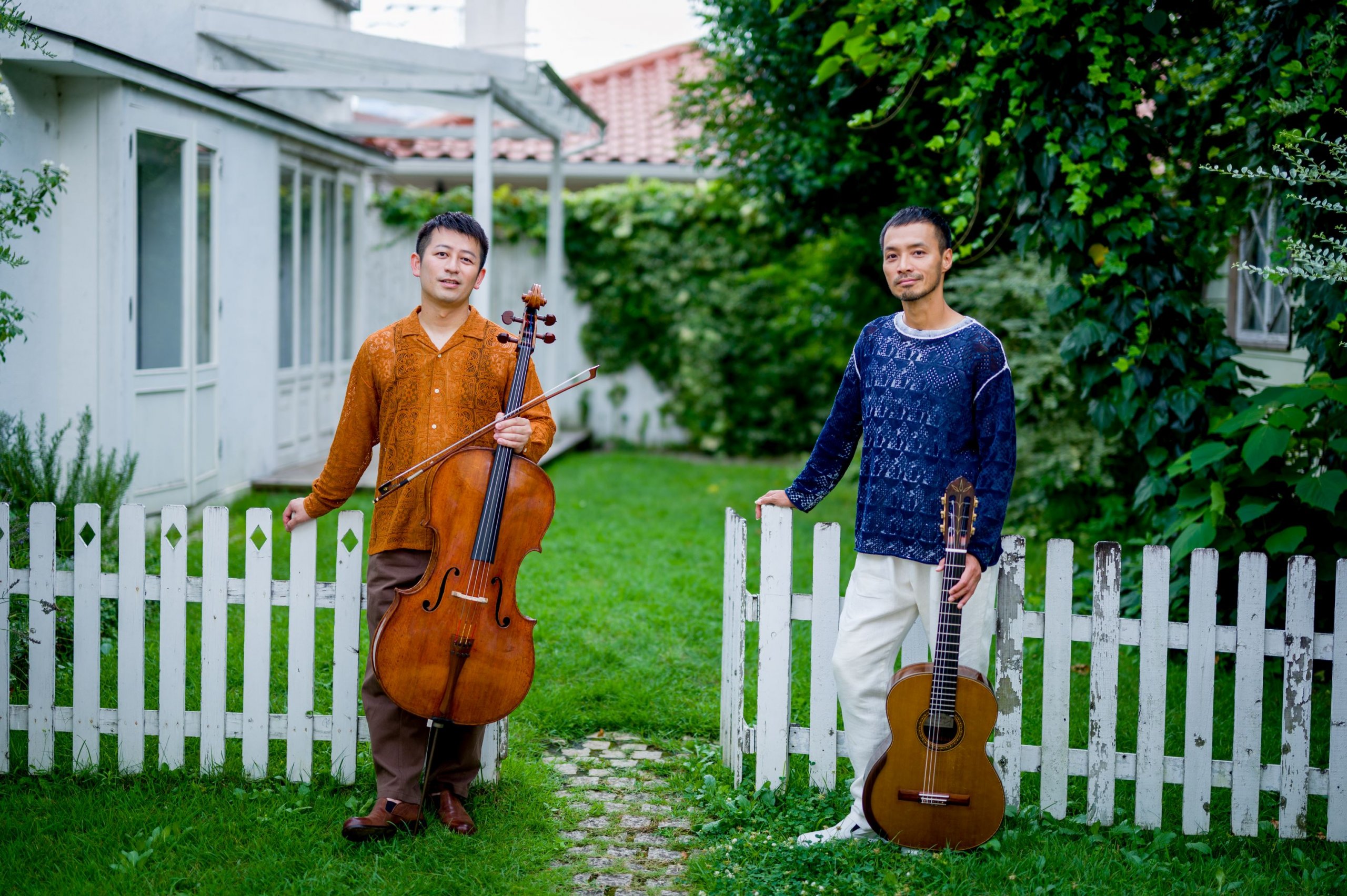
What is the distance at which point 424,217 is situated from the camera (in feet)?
40.7

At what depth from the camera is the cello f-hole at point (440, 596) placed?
3.26 metres

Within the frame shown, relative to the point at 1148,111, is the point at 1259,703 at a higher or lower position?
lower

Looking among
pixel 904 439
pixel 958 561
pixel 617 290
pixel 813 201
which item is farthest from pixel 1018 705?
pixel 617 290

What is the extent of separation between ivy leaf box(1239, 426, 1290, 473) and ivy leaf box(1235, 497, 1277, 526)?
199 millimetres

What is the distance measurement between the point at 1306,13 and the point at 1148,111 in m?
2.69

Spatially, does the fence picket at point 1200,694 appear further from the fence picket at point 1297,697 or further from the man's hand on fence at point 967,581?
the man's hand on fence at point 967,581

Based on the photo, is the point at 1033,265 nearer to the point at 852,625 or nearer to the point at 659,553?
the point at 659,553

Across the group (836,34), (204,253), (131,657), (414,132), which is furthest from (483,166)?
(131,657)

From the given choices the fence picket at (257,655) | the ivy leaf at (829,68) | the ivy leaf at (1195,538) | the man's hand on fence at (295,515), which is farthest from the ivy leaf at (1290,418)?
the fence picket at (257,655)

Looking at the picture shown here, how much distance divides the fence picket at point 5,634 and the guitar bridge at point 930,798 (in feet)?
9.63

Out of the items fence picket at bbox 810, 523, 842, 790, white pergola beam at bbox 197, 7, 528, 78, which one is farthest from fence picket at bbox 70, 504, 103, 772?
white pergola beam at bbox 197, 7, 528, 78

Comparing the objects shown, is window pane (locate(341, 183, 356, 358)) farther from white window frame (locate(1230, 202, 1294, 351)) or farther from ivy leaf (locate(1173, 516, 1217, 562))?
ivy leaf (locate(1173, 516, 1217, 562))

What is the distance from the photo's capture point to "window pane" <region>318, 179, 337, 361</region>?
1094 centimetres

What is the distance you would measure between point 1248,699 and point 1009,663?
2.42 feet
